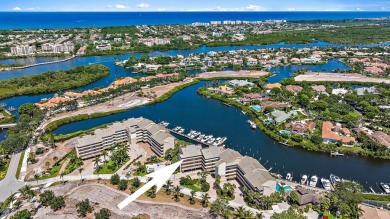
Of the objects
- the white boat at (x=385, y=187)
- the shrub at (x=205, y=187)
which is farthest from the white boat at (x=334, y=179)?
the shrub at (x=205, y=187)

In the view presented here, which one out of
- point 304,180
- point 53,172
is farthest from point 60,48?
point 304,180

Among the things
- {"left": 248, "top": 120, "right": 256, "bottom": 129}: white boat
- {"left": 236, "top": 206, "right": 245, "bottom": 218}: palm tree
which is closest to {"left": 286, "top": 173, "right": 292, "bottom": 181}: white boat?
{"left": 236, "top": 206, "right": 245, "bottom": 218}: palm tree

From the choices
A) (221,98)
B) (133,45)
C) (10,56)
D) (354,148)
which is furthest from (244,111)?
(10,56)

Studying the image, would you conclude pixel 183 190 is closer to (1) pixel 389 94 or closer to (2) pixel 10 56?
(1) pixel 389 94

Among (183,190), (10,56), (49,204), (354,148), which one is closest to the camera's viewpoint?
(49,204)

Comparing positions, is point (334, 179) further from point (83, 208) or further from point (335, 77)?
point (335, 77)

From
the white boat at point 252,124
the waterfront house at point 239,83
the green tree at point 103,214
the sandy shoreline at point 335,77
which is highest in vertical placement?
the sandy shoreline at point 335,77

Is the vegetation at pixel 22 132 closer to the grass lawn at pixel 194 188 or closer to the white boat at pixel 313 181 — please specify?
the grass lawn at pixel 194 188
